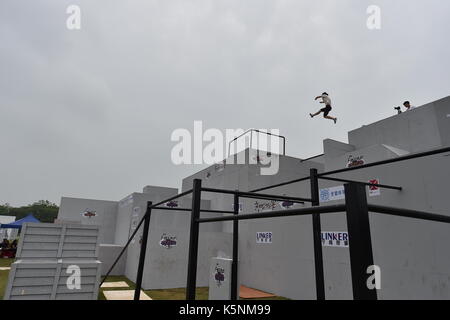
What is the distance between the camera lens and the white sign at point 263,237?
6.88 meters

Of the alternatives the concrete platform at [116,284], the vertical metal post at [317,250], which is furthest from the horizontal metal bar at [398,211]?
the concrete platform at [116,284]

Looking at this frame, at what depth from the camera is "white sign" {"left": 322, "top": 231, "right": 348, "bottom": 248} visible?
482 cm

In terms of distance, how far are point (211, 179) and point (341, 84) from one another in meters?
6.51

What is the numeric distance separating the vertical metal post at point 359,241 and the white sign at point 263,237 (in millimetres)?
6285

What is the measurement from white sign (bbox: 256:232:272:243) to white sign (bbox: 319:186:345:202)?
2.12 metres

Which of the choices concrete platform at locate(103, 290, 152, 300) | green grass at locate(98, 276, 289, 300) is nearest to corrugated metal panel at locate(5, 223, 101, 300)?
concrete platform at locate(103, 290, 152, 300)

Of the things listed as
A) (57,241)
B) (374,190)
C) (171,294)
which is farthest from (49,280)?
(374,190)

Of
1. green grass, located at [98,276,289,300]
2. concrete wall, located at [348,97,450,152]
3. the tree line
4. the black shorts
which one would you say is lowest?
green grass, located at [98,276,289,300]

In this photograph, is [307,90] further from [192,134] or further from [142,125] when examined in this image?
[142,125]

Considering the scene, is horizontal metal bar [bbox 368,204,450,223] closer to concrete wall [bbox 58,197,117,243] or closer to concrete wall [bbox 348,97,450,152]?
concrete wall [bbox 348,97,450,152]

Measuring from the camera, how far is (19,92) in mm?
7809

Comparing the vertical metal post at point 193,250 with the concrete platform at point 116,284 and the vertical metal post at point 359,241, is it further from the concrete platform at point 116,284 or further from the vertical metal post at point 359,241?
the concrete platform at point 116,284
